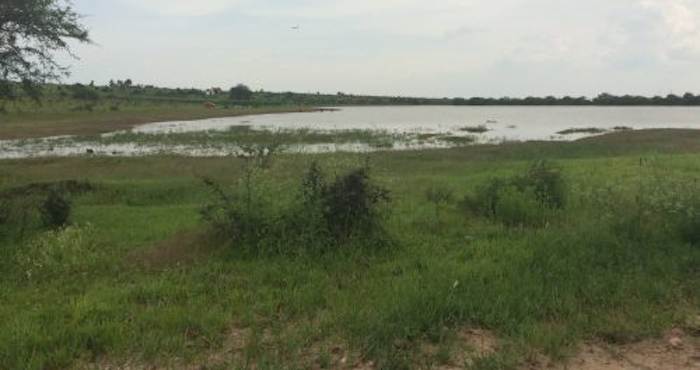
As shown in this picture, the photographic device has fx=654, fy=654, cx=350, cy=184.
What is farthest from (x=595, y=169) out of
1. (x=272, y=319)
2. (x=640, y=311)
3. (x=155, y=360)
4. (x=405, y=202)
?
(x=155, y=360)

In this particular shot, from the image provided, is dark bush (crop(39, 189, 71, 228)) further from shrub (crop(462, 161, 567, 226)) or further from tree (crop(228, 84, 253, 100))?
tree (crop(228, 84, 253, 100))

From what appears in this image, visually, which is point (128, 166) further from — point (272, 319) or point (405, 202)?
point (272, 319)

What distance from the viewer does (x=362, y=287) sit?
637 cm

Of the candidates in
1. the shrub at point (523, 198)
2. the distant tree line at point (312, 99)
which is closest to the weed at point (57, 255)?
the shrub at point (523, 198)

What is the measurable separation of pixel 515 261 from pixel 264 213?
2.98m

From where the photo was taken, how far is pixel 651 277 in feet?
21.7

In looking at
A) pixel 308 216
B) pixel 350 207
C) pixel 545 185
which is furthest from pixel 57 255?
pixel 545 185

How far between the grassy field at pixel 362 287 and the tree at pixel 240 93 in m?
121

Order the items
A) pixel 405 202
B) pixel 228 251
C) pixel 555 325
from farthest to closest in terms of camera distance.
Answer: pixel 405 202
pixel 228 251
pixel 555 325

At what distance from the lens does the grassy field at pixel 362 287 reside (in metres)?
4.94

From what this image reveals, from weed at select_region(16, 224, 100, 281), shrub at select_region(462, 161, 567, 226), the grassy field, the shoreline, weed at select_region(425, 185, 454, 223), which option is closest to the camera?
the grassy field

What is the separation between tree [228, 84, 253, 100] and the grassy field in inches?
4770

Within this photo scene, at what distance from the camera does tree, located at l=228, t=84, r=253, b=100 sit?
129m

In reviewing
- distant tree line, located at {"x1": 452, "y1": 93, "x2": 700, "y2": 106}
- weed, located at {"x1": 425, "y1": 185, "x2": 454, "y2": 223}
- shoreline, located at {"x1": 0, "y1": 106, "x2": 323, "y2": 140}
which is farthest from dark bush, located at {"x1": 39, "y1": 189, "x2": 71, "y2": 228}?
distant tree line, located at {"x1": 452, "y1": 93, "x2": 700, "y2": 106}
